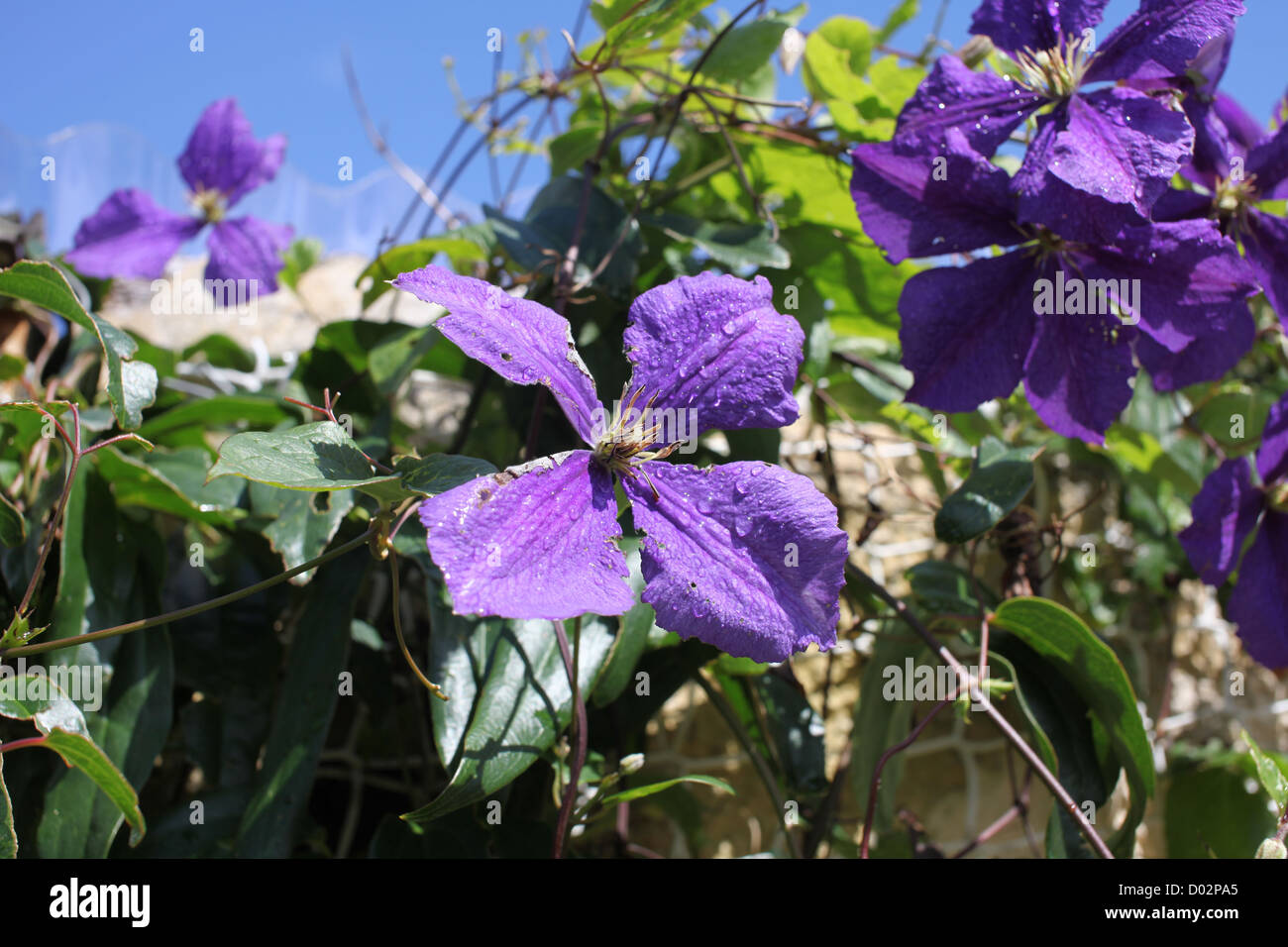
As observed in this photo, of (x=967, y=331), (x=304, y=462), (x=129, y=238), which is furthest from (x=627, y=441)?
(x=129, y=238)

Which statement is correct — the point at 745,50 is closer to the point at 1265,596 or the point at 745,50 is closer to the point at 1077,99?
the point at 1077,99

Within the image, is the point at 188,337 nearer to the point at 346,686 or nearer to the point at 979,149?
the point at 346,686

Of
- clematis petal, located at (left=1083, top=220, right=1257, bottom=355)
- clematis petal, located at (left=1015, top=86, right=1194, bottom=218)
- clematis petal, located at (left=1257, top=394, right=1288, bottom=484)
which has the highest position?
clematis petal, located at (left=1015, top=86, right=1194, bottom=218)

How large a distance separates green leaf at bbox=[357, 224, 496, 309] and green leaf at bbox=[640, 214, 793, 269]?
155 millimetres

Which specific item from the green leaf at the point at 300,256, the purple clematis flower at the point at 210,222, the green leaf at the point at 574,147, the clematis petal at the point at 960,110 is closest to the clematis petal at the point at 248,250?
the purple clematis flower at the point at 210,222

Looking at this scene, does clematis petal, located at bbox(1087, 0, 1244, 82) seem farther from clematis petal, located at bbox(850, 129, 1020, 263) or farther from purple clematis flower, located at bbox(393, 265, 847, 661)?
purple clematis flower, located at bbox(393, 265, 847, 661)

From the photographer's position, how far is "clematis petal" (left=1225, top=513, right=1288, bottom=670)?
2.73ft

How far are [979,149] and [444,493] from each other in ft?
1.74

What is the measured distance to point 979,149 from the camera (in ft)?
2.43

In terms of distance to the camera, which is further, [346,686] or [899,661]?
[899,661]

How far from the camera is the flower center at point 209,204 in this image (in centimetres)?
112

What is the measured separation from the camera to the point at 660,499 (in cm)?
57

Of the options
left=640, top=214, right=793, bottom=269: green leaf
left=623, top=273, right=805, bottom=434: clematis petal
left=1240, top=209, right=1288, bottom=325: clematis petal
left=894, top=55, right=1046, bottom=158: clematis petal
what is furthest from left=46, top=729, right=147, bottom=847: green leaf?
left=1240, top=209, right=1288, bottom=325: clematis petal
